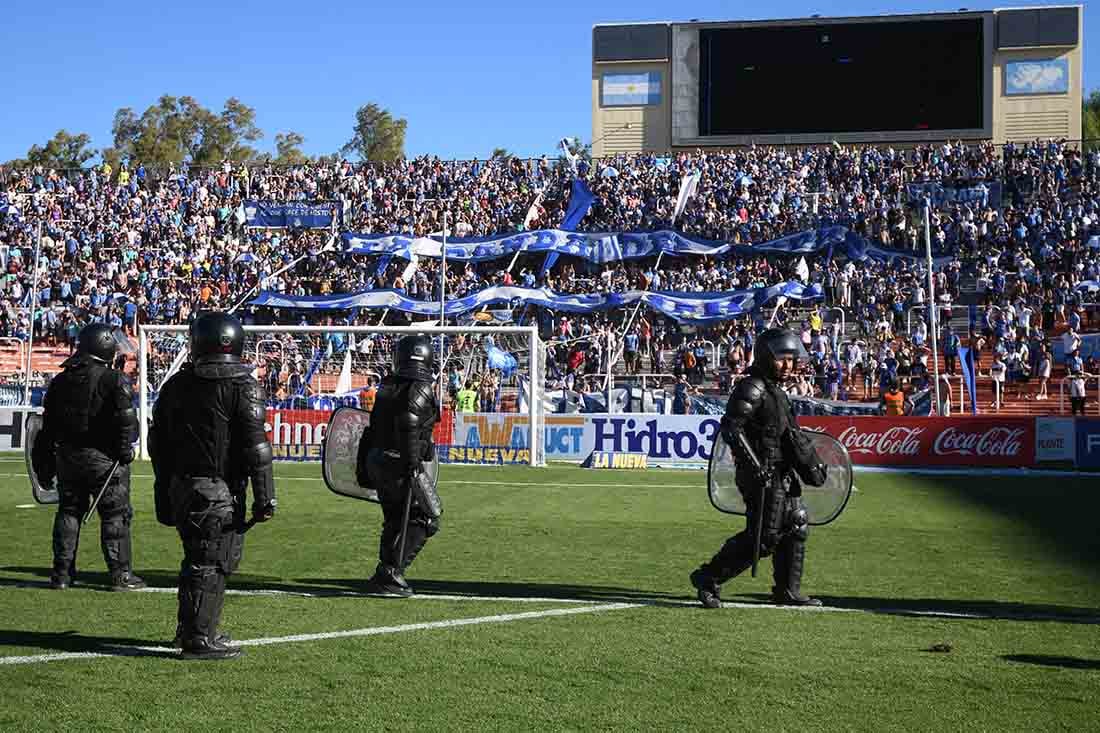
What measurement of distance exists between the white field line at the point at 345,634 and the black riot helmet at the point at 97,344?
9.49ft

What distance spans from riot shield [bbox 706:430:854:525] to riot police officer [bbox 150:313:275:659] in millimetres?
3677

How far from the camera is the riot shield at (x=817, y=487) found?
31.9ft

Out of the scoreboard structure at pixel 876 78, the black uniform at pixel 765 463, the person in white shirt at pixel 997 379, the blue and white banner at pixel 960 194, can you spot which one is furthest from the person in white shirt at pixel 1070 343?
the black uniform at pixel 765 463

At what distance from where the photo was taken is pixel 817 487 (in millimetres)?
9828

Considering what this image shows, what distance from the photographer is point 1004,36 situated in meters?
50.9

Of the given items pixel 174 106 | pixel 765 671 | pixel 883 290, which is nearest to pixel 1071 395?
pixel 883 290

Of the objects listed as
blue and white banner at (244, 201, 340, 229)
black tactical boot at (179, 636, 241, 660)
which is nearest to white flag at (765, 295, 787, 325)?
blue and white banner at (244, 201, 340, 229)

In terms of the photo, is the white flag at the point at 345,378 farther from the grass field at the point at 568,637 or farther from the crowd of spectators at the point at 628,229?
the grass field at the point at 568,637

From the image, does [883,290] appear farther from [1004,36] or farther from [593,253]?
[1004,36]

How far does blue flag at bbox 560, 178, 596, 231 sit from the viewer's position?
47156 millimetres

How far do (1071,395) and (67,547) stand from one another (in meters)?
27.2

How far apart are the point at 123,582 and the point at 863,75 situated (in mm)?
44100

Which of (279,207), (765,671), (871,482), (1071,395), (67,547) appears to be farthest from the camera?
(279,207)

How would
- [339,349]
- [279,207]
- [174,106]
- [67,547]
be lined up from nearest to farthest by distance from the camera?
[67,547] < [339,349] < [279,207] < [174,106]
